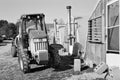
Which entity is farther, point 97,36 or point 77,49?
point 77,49

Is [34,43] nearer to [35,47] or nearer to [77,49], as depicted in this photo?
[35,47]

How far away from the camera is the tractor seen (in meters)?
8.14

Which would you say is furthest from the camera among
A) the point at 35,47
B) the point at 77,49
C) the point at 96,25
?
the point at 77,49

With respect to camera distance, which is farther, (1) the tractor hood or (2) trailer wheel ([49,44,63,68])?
(2) trailer wheel ([49,44,63,68])

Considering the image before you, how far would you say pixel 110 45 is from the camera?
7.69m

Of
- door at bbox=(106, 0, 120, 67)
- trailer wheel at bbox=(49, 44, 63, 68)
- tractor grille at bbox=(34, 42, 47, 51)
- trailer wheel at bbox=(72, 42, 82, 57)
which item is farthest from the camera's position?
trailer wheel at bbox=(72, 42, 82, 57)

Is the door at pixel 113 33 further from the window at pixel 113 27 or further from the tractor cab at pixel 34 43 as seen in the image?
the tractor cab at pixel 34 43

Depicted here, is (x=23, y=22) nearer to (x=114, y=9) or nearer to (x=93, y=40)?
(x=93, y=40)

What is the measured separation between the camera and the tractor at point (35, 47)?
814 cm

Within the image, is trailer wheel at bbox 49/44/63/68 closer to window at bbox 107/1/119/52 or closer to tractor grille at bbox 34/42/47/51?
tractor grille at bbox 34/42/47/51

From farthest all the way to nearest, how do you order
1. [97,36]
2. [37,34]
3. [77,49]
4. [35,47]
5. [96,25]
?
[77,49], [96,25], [97,36], [37,34], [35,47]

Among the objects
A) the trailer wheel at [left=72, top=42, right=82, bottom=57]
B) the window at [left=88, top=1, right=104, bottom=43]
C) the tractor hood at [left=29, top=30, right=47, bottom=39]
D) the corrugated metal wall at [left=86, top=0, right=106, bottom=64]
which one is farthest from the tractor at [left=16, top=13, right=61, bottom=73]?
the trailer wheel at [left=72, top=42, right=82, bottom=57]

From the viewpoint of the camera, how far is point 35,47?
8445 millimetres

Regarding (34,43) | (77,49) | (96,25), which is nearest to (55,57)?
(34,43)
